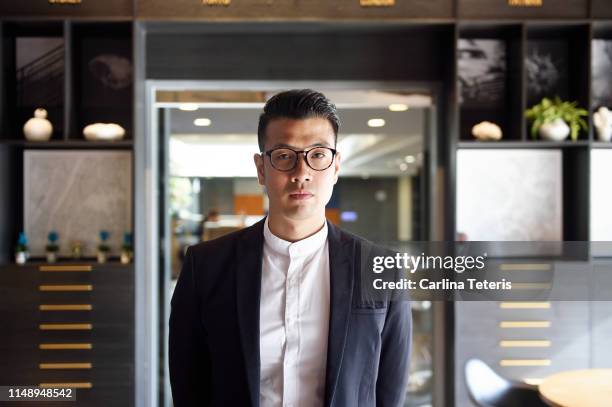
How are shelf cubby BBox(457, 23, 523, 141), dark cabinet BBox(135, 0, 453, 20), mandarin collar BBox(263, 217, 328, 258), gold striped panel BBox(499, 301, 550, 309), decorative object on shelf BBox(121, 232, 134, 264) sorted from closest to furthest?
mandarin collar BBox(263, 217, 328, 258) → gold striped panel BBox(499, 301, 550, 309) → dark cabinet BBox(135, 0, 453, 20) → decorative object on shelf BBox(121, 232, 134, 264) → shelf cubby BBox(457, 23, 523, 141)

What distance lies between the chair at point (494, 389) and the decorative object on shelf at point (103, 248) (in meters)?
2.27

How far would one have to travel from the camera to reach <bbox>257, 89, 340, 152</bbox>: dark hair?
1.41m

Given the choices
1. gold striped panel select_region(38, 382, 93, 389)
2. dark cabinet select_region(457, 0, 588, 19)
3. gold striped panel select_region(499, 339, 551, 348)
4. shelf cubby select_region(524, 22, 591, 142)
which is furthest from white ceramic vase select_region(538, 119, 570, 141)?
gold striped panel select_region(38, 382, 93, 389)

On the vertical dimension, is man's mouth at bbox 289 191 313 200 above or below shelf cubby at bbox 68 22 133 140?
below

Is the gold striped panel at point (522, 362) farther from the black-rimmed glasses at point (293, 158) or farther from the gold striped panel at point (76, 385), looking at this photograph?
the black-rimmed glasses at point (293, 158)

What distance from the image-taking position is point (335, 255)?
1.47 metres

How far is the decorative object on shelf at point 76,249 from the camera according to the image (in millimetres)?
3732

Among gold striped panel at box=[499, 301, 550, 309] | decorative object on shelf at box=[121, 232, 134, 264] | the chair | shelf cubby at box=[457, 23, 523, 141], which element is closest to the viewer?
the chair

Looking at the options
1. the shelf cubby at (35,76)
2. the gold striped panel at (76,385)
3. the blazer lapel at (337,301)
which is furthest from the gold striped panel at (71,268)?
the blazer lapel at (337,301)

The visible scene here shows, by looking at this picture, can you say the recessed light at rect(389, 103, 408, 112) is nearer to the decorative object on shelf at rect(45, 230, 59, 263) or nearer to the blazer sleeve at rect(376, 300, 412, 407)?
the decorative object on shelf at rect(45, 230, 59, 263)

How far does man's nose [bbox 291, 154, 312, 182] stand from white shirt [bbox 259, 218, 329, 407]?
0.16 metres

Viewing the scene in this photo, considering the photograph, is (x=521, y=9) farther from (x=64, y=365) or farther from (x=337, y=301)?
(x=64, y=365)

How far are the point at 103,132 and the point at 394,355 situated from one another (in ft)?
8.83

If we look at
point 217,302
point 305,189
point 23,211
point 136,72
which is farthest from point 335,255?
point 23,211
